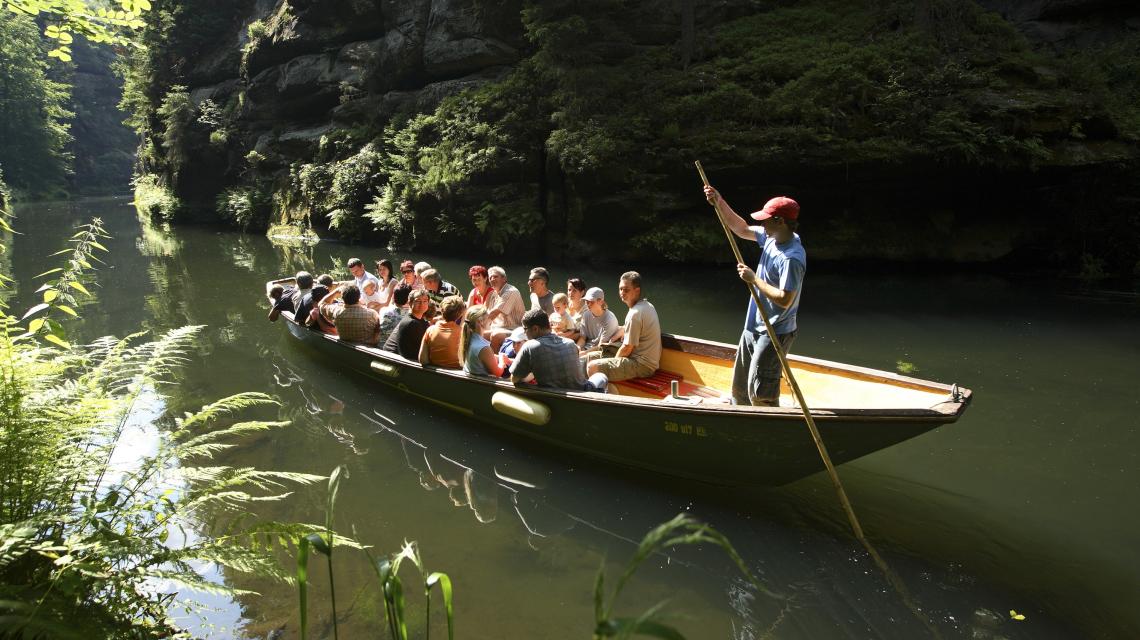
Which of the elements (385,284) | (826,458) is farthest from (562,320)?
(385,284)

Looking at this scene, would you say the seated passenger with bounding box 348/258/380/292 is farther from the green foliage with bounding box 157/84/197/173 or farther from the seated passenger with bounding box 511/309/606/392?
the green foliage with bounding box 157/84/197/173

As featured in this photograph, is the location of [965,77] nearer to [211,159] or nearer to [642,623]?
[642,623]

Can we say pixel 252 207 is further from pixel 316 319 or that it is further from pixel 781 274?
pixel 781 274

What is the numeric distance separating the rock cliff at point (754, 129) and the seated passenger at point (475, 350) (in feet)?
32.5

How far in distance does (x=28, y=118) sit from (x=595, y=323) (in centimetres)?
5779

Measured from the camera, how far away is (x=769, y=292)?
16.0 feet

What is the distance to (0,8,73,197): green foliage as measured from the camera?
47.4m

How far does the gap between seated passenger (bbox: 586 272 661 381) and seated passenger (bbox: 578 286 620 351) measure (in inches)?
12.9

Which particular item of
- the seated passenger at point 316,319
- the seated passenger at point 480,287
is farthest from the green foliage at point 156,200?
the seated passenger at point 480,287

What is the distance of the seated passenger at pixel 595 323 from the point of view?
720 centimetres

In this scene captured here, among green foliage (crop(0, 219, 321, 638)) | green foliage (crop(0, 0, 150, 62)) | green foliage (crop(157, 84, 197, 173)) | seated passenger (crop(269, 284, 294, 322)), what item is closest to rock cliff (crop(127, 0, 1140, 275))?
seated passenger (crop(269, 284, 294, 322))

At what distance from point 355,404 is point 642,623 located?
7.11 metres

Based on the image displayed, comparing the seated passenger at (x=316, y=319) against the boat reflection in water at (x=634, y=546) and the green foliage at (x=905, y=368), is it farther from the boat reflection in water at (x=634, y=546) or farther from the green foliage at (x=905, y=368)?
the green foliage at (x=905, y=368)

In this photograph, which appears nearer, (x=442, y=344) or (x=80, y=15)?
(x=80, y=15)
